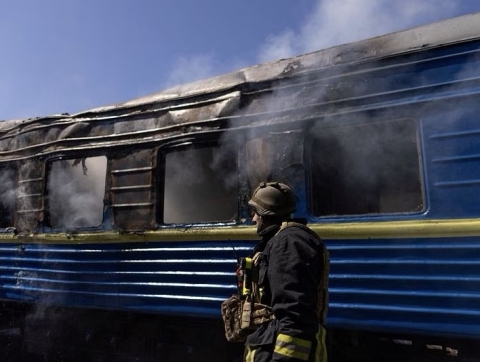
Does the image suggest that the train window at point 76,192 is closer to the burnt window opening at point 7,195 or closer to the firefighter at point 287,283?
the burnt window opening at point 7,195

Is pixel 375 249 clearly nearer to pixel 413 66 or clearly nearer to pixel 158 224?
pixel 413 66

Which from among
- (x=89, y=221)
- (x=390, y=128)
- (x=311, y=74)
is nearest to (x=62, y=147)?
→ (x=89, y=221)

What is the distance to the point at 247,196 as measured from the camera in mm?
3770

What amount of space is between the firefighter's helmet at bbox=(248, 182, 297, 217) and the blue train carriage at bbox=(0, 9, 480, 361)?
1.08 metres

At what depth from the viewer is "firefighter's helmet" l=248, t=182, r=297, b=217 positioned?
2.34 metres

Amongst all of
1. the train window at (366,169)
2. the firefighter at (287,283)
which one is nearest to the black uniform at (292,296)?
the firefighter at (287,283)

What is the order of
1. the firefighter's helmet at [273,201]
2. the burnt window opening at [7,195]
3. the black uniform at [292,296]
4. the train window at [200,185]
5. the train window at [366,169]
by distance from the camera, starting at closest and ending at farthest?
the black uniform at [292,296] < the firefighter's helmet at [273,201] < the train window at [366,169] < the train window at [200,185] < the burnt window opening at [7,195]

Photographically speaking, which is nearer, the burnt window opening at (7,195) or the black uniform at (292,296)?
the black uniform at (292,296)

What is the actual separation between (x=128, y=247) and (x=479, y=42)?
3.27m

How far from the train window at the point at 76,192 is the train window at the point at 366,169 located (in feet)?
7.49

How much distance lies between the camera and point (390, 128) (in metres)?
3.31

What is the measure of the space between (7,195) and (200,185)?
2735 mm

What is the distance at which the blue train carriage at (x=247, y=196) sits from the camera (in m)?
3.03

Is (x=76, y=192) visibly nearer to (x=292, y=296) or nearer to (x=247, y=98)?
(x=247, y=98)
